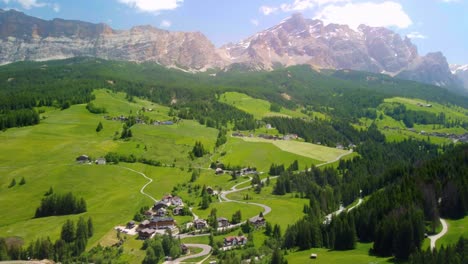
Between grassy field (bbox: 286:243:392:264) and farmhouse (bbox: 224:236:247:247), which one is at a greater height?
grassy field (bbox: 286:243:392:264)

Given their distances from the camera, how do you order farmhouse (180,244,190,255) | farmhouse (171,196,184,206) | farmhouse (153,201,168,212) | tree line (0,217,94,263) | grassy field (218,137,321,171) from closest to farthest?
1. tree line (0,217,94,263)
2. farmhouse (180,244,190,255)
3. farmhouse (153,201,168,212)
4. farmhouse (171,196,184,206)
5. grassy field (218,137,321,171)

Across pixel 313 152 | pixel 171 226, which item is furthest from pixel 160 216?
pixel 313 152

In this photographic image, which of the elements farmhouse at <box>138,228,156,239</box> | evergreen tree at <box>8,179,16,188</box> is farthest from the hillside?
farmhouse at <box>138,228,156,239</box>

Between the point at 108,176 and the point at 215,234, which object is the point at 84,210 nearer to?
the point at 108,176

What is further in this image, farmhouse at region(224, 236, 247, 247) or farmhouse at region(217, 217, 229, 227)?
farmhouse at region(217, 217, 229, 227)

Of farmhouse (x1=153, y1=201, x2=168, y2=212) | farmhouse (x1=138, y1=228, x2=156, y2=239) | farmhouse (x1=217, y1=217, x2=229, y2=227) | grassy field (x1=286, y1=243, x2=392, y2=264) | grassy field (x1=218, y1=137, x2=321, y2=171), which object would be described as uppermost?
grassy field (x1=218, y1=137, x2=321, y2=171)

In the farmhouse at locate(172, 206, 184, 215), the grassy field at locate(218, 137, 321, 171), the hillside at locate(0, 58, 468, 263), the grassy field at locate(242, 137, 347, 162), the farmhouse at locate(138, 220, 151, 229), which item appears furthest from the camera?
the grassy field at locate(242, 137, 347, 162)

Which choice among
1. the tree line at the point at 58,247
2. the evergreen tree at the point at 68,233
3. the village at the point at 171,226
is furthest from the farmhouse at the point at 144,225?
the evergreen tree at the point at 68,233

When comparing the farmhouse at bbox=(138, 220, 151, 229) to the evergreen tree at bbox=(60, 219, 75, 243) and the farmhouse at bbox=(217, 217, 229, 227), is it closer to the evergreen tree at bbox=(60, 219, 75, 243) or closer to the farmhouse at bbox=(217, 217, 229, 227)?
the evergreen tree at bbox=(60, 219, 75, 243)
